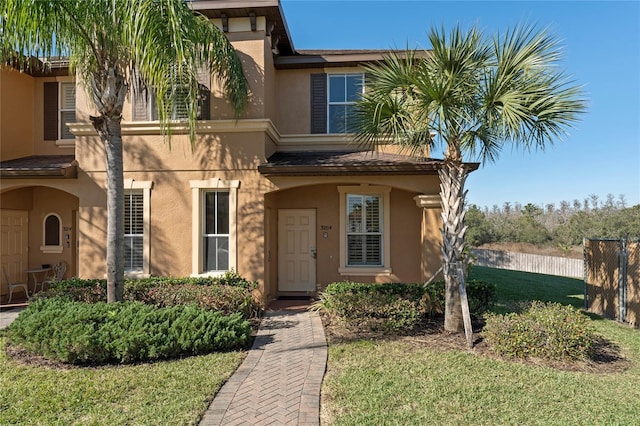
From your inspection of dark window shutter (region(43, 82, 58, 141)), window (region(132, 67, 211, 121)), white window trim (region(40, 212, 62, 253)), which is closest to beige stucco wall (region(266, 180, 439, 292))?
window (region(132, 67, 211, 121))

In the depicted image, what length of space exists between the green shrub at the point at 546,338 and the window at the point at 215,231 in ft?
21.3

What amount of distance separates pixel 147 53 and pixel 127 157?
4.24 metres

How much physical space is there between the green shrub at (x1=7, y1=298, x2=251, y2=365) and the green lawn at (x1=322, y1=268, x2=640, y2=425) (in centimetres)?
206

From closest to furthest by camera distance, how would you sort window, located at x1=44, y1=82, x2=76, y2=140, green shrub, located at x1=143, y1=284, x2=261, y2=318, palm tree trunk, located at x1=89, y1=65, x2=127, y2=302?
1. palm tree trunk, located at x1=89, y1=65, x2=127, y2=302
2. green shrub, located at x1=143, y1=284, x2=261, y2=318
3. window, located at x1=44, y1=82, x2=76, y2=140

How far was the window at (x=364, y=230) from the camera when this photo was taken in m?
10.6

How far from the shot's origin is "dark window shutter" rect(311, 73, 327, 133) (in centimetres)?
1109

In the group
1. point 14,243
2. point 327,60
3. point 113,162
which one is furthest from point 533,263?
point 14,243

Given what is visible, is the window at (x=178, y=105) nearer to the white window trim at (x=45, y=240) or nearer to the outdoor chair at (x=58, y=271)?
the white window trim at (x=45, y=240)

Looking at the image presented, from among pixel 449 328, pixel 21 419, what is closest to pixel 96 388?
pixel 21 419

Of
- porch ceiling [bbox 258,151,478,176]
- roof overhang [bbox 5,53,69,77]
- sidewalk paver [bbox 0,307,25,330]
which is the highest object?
roof overhang [bbox 5,53,69,77]

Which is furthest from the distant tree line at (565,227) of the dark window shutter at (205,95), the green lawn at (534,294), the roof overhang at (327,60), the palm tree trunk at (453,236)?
the dark window shutter at (205,95)

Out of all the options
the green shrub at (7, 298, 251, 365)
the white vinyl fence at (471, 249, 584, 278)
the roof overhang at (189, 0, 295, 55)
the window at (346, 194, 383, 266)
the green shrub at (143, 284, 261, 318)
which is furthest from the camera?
the white vinyl fence at (471, 249, 584, 278)

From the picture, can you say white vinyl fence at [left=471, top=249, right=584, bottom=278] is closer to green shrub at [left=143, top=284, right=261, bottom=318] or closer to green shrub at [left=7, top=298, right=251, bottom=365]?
green shrub at [left=143, top=284, right=261, bottom=318]

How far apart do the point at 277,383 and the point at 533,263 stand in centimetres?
2413
